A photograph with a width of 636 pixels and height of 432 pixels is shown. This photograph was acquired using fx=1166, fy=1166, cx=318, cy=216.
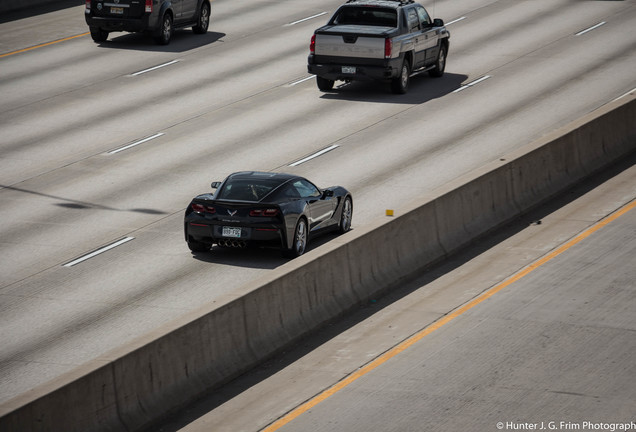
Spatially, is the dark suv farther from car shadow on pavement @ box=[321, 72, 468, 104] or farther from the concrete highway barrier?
the concrete highway barrier

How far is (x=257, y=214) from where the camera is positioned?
17.7 m

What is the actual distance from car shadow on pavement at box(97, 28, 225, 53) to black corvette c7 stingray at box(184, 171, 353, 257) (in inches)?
743

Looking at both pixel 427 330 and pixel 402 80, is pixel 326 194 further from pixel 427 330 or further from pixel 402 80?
pixel 402 80

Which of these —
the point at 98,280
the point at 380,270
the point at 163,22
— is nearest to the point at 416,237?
the point at 380,270

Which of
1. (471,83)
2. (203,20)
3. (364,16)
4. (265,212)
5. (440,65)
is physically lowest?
(471,83)

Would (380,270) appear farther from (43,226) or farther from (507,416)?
(43,226)

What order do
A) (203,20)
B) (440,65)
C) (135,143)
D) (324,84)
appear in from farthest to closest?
1. (203,20)
2. (440,65)
3. (324,84)
4. (135,143)

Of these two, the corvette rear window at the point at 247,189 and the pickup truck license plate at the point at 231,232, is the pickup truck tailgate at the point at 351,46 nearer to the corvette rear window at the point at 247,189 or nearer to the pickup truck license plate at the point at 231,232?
the corvette rear window at the point at 247,189

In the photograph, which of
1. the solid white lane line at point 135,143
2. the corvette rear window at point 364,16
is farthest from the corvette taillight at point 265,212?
the corvette rear window at point 364,16

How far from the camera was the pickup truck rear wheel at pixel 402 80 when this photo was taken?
99.7 ft

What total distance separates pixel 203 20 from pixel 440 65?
975 centimetres

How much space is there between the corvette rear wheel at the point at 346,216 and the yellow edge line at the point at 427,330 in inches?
141

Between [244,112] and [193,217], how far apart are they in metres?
11.5

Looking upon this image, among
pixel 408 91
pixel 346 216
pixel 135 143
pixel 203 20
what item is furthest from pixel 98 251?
pixel 203 20
